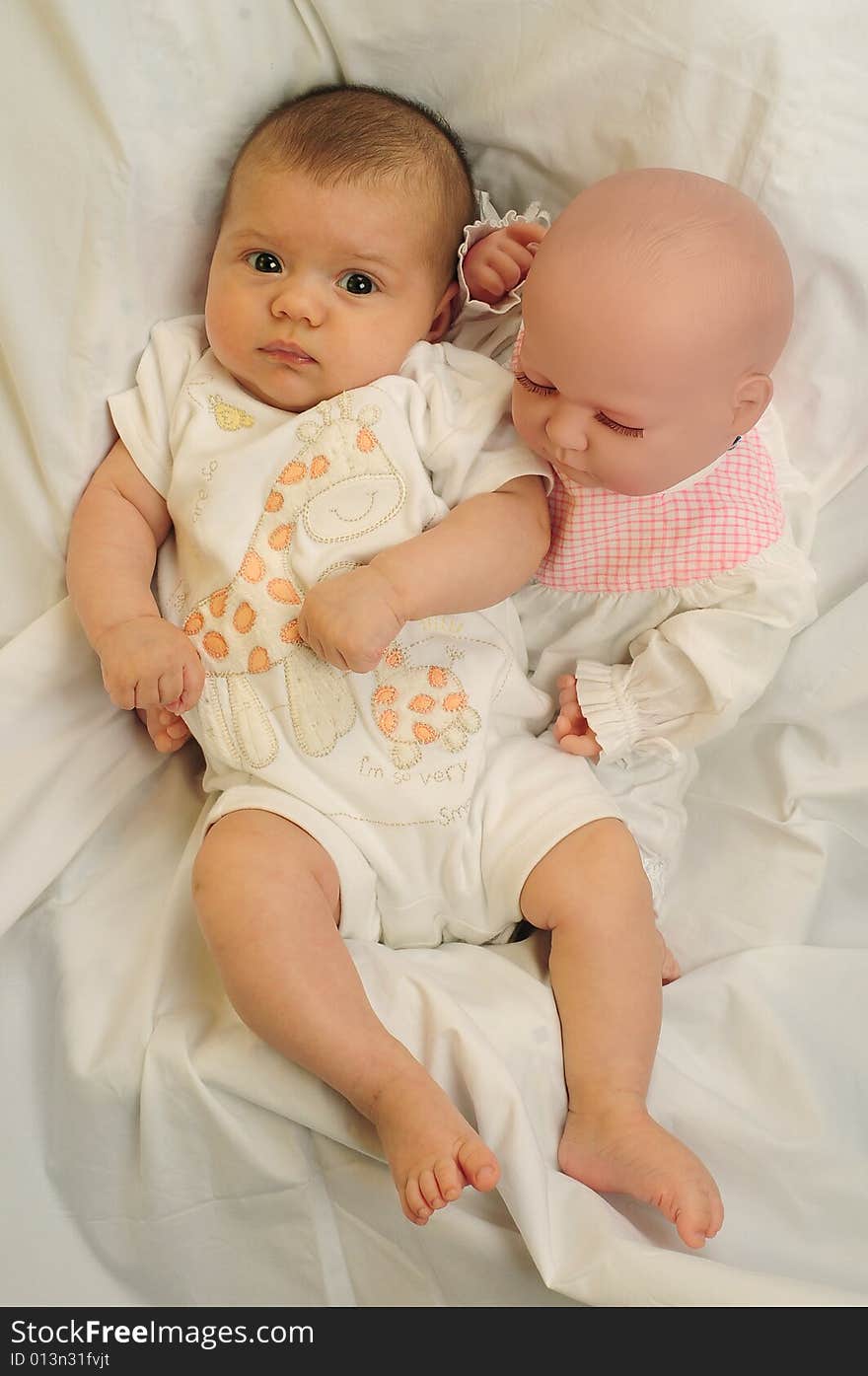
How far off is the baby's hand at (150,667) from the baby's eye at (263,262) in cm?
36

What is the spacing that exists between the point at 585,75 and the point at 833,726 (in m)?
0.69

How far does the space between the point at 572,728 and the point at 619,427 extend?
33cm

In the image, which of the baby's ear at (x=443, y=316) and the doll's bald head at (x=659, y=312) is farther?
the baby's ear at (x=443, y=316)

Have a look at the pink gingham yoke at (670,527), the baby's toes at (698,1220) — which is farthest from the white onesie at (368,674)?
the baby's toes at (698,1220)

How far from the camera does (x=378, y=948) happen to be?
1192 mm

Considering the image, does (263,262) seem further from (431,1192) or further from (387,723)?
(431,1192)

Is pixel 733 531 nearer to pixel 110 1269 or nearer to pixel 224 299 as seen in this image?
pixel 224 299

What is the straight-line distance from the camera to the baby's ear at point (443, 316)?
1.30 m

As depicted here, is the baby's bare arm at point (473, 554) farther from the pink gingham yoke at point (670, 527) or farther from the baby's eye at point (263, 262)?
the baby's eye at point (263, 262)

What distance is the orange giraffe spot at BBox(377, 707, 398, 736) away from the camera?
46.8 inches

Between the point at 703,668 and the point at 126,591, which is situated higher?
the point at 126,591

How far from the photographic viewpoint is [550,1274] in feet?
3.28

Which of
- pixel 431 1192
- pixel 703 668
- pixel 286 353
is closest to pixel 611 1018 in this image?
pixel 431 1192

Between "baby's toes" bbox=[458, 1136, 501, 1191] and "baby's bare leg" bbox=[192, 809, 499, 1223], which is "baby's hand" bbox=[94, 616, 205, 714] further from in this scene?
"baby's toes" bbox=[458, 1136, 501, 1191]
